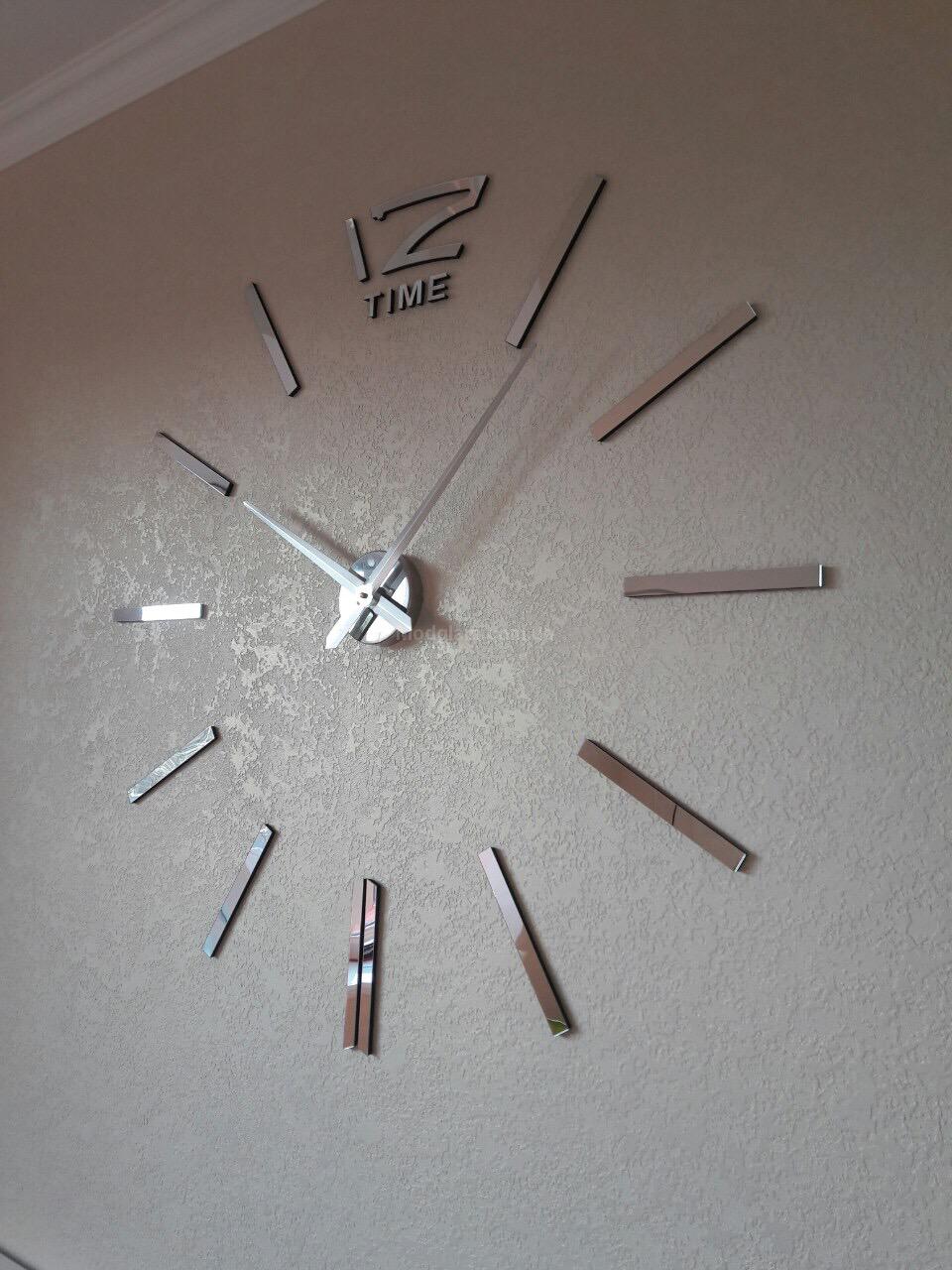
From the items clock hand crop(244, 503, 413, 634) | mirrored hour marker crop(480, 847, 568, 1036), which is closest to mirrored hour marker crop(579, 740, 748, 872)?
mirrored hour marker crop(480, 847, 568, 1036)

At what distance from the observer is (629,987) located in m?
1.12

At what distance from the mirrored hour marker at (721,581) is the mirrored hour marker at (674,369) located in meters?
0.20

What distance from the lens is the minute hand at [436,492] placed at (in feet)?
4.18

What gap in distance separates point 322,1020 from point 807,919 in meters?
0.71

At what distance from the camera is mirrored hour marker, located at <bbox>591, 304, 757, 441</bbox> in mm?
1127

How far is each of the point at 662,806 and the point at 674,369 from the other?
0.53 metres

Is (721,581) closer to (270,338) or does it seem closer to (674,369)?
(674,369)

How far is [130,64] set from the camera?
181 cm

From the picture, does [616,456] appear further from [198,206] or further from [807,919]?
[198,206]

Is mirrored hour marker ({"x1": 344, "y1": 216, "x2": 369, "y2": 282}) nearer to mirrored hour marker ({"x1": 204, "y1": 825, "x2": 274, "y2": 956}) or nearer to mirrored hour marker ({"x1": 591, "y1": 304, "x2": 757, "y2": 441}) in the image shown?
mirrored hour marker ({"x1": 591, "y1": 304, "x2": 757, "y2": 441})

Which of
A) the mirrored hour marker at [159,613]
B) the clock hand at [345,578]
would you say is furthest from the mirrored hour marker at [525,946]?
the mirrored hour marker at [159,613]

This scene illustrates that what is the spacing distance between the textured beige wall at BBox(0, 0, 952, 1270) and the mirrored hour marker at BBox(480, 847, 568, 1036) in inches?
0.8

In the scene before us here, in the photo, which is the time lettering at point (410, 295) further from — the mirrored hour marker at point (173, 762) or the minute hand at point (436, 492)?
the mirrored hour marker at point (173, 762)

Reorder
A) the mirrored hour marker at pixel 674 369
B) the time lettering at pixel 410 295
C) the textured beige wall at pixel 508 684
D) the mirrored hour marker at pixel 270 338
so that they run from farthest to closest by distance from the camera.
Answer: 1. the mirrored hour marker at pixel 270 338
2. the time lettering at pixel 410 295
3. the mirrored hour marker at pixel 674 369
4. the textured beige wall at pixel 508 684
